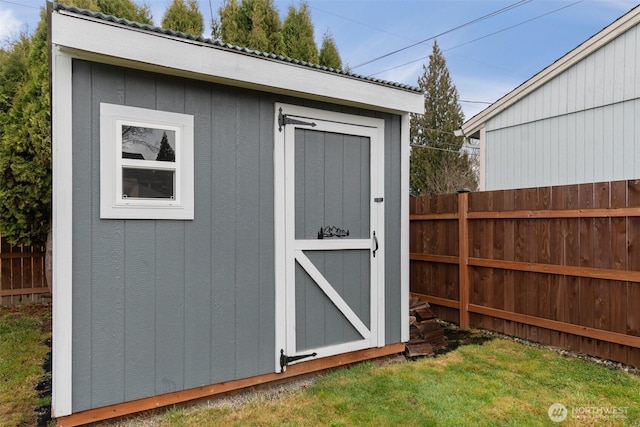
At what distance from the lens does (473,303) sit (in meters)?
4.56

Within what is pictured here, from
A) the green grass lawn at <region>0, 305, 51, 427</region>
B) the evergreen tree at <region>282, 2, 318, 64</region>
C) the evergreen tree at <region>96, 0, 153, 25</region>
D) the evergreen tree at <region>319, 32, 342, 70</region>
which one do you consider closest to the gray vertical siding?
the green grass lawn at <region>0, 305, 51, 427</region>

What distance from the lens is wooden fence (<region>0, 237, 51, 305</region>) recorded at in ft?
18.4

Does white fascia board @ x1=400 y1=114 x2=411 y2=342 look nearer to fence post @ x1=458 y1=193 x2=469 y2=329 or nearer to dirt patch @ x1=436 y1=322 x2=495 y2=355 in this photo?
dirt patch @ x1=436 y1=322 x2=495 y2=355

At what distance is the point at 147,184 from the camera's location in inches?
97.2

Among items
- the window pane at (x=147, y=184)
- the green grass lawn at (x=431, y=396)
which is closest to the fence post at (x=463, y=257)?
the green grass lawn at (x=431, y=396)

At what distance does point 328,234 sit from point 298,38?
4.66 metres

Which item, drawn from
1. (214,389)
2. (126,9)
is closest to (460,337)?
(214,389)

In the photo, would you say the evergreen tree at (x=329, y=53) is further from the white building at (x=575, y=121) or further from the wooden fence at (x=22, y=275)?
the wooden fence at (x=22, y=275)

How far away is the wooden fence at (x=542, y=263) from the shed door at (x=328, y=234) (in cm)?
160

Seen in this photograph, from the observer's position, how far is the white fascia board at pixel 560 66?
5246 millimetres

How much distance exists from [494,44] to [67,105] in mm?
15618

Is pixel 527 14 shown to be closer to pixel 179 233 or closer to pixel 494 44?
pixel 494 44

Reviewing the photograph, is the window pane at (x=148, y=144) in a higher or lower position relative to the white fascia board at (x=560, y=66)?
lower

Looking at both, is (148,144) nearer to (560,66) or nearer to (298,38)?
(298,38)
